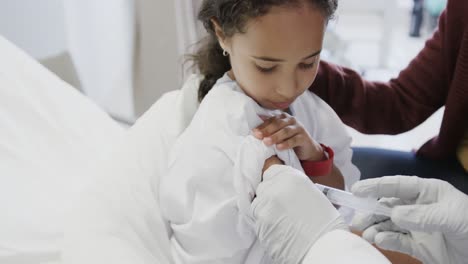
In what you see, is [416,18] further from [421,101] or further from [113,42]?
[421,101]

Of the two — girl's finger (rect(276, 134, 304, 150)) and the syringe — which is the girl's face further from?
the syringe

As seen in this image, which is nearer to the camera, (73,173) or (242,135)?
(242,135)

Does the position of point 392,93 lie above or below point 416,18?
above

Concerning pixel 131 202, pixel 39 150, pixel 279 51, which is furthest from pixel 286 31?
pixel 39 150

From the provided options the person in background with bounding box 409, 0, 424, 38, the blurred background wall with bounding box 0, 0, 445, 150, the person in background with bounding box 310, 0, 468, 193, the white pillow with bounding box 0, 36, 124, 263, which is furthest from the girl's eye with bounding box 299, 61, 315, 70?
the person in background with bounding box 409, 0, 424, 38

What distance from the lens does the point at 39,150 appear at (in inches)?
50.0

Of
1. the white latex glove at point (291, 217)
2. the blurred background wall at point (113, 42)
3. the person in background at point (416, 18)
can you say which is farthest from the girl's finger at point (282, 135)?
the person in background at point (416, 18)

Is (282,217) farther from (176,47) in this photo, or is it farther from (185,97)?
(176,47)

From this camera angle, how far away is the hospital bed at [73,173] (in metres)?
0.92

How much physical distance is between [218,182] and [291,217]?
0.54 feet

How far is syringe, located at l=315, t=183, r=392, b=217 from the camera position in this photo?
81 centimetres

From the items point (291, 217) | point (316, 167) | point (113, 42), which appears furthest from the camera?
point (113, 42)

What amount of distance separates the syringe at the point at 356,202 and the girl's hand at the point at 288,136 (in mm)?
94

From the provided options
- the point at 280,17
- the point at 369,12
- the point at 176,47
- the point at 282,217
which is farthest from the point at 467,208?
the point at 369,12
